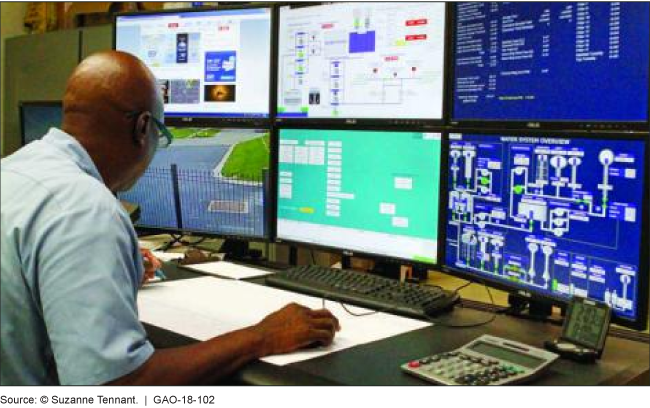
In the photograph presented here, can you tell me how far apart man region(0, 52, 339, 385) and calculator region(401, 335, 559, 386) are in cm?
30

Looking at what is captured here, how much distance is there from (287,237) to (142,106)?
857mm

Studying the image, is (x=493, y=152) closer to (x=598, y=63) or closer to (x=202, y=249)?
(x=598, y=63)

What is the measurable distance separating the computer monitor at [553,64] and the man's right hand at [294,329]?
1.77 feet

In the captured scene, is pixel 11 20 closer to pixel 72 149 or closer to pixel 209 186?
pixel 209 186

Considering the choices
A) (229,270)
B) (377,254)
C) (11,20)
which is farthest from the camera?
(11,20)

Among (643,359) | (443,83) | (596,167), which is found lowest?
(643,359)

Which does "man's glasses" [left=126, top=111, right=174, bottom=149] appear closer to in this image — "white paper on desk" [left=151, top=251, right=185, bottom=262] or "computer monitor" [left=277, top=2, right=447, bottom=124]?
"computer monitor" [left=277, top=2, right=447, bottom=124]

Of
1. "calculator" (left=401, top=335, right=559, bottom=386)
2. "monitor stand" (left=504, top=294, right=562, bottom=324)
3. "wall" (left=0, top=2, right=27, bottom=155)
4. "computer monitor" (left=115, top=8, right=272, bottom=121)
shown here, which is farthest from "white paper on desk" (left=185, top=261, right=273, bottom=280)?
"wall" (left=0, top=2, right=27, bottom=155)

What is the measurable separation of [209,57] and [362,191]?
669 millimetres

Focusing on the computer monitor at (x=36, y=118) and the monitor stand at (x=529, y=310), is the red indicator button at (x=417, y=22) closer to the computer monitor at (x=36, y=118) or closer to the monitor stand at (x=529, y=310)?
the monitor stand at (x=529, y=310)

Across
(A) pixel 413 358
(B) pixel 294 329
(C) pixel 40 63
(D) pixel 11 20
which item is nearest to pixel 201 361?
(B) pixel 294 329

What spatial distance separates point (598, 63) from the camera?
49.6 inches

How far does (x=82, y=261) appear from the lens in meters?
0.91

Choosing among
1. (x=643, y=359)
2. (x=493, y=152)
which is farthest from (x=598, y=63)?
(x=643, y=359)
